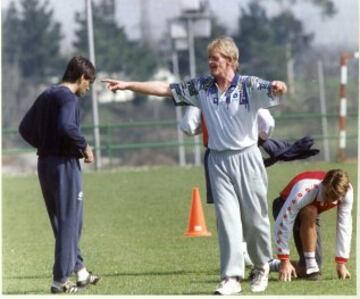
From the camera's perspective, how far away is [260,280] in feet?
27.1

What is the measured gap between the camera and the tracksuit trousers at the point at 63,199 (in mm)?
8312

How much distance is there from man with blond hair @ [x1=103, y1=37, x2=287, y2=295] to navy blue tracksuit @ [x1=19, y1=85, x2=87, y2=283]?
1.51 ft

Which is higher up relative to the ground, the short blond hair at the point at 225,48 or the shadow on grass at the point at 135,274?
the short blond hair at the point at 225,48

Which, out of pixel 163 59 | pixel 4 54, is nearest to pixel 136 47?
pixel 163 59

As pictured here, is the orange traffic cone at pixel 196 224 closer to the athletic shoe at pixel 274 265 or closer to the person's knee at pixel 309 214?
the athletic shoe at pixel 274 265

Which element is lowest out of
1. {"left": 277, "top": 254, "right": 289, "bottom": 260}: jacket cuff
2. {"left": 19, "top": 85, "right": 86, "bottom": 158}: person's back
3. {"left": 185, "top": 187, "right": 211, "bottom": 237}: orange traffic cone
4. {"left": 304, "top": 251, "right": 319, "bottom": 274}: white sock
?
{"left": 185, "top": 187, "right": 211, "bottom": 237}: orange traffic cone

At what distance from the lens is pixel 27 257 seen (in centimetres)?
1121

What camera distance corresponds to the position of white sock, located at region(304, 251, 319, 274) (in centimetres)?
885

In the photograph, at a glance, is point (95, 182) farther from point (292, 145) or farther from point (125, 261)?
point (292, 145)

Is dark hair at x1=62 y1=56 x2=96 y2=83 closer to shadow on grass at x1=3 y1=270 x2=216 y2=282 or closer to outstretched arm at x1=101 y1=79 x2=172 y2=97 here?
outstretched arm at x1=101 y1=79 x2=172 y2=97

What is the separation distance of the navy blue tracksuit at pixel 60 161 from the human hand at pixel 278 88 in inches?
52.1

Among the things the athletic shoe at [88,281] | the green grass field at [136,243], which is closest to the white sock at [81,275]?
the athletic shoe at [88,281]

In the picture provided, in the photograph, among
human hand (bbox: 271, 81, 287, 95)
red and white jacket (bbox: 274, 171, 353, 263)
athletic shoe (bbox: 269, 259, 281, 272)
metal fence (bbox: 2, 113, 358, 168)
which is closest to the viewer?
human hand (bbox: 271, 81, 287, 95)

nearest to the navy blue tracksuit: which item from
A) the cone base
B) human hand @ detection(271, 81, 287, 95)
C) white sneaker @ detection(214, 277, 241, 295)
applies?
white sneaker @ detection(214, 277, 241, 295)
